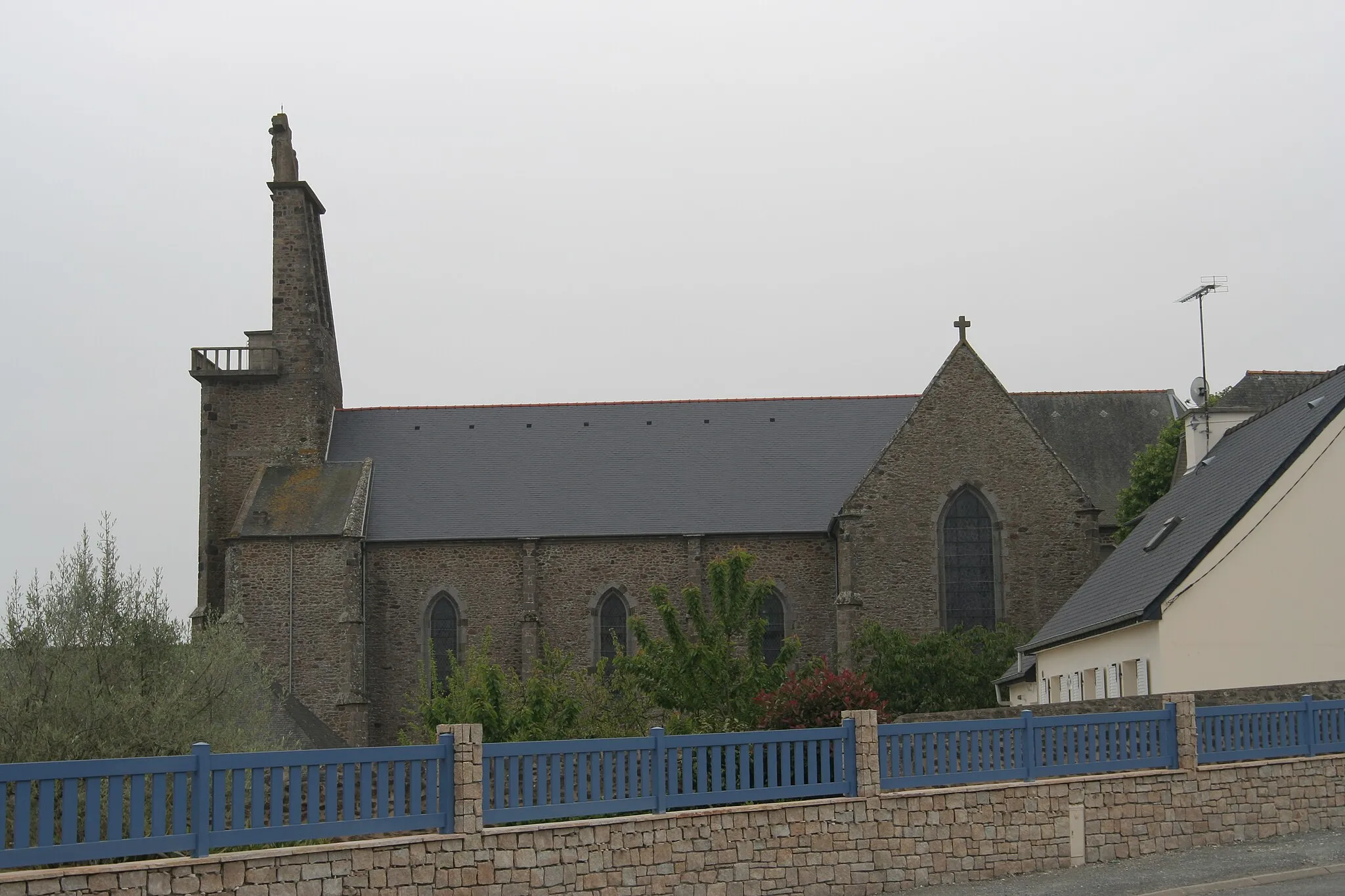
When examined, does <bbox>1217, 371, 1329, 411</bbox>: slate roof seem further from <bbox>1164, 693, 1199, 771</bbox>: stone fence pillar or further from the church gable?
<bbox>1164, 693, 1199, 771</bbox>: stone fence pillar

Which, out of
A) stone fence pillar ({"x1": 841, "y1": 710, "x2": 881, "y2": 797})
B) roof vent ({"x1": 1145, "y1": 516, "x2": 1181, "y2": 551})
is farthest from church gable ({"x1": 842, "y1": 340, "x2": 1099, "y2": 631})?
stone fence pillar ({"x1": 841, "y1": 710, "x2": 881, "y2": 797})

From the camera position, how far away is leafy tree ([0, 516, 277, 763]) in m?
16.5

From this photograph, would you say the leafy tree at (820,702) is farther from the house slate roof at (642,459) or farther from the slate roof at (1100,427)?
the slate roof at (1100,427)

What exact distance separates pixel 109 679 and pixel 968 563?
25.4 metres

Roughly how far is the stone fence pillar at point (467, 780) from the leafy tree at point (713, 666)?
42.7ft

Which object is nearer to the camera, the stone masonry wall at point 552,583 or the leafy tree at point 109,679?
the leafy tree at point 109,679

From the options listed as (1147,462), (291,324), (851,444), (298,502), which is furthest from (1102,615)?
(291,324)

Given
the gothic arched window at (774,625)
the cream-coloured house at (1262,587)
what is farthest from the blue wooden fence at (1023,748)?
the gothic arched window at (774,625)

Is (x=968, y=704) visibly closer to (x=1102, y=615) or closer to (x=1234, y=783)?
(x=1102, y=615)

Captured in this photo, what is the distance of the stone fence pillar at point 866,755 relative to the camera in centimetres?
1566

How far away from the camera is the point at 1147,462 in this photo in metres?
40.7

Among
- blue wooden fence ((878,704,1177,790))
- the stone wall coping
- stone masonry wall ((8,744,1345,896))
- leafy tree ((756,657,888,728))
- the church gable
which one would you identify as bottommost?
stone masonry wall ((8,744,1345,896))

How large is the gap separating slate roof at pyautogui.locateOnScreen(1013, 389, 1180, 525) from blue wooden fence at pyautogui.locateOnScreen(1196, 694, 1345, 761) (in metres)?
25.5

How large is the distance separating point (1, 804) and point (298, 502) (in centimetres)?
3025
